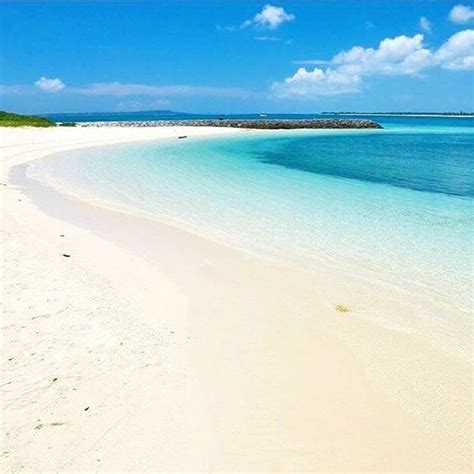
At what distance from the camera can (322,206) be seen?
15.0m

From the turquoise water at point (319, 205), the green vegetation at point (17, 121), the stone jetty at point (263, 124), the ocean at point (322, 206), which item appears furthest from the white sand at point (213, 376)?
the stone jetty at point (263, 124)

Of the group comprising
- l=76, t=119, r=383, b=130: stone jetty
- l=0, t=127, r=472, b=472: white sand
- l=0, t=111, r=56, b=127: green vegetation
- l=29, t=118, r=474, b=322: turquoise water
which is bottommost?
l=76, t=119, r=383, b=130: stone jetty

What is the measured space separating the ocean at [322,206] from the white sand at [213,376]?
51.5 inches

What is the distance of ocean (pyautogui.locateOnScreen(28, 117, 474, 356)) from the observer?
29.3 ft

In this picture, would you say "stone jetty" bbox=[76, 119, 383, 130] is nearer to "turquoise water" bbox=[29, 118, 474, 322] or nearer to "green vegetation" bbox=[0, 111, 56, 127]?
"green vegetation" bbox=[0, 111, 56, 127]

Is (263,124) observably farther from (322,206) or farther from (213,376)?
(213,376)

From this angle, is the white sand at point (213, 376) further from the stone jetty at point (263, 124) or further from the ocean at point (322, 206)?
the stone jetty at point (263, 124)

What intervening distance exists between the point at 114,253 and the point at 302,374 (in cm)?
527

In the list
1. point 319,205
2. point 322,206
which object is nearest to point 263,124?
point 319,205

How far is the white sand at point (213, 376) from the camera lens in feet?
12.6

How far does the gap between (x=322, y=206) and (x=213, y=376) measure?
1078cm

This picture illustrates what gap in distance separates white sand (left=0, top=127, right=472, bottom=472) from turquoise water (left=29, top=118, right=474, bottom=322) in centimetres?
147

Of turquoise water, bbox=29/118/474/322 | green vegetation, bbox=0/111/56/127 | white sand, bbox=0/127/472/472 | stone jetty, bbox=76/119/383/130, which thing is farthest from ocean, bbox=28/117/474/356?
stone jetty, bbox=76/119/383/130

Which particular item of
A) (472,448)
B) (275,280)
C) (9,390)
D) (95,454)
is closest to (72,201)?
(275,280)
